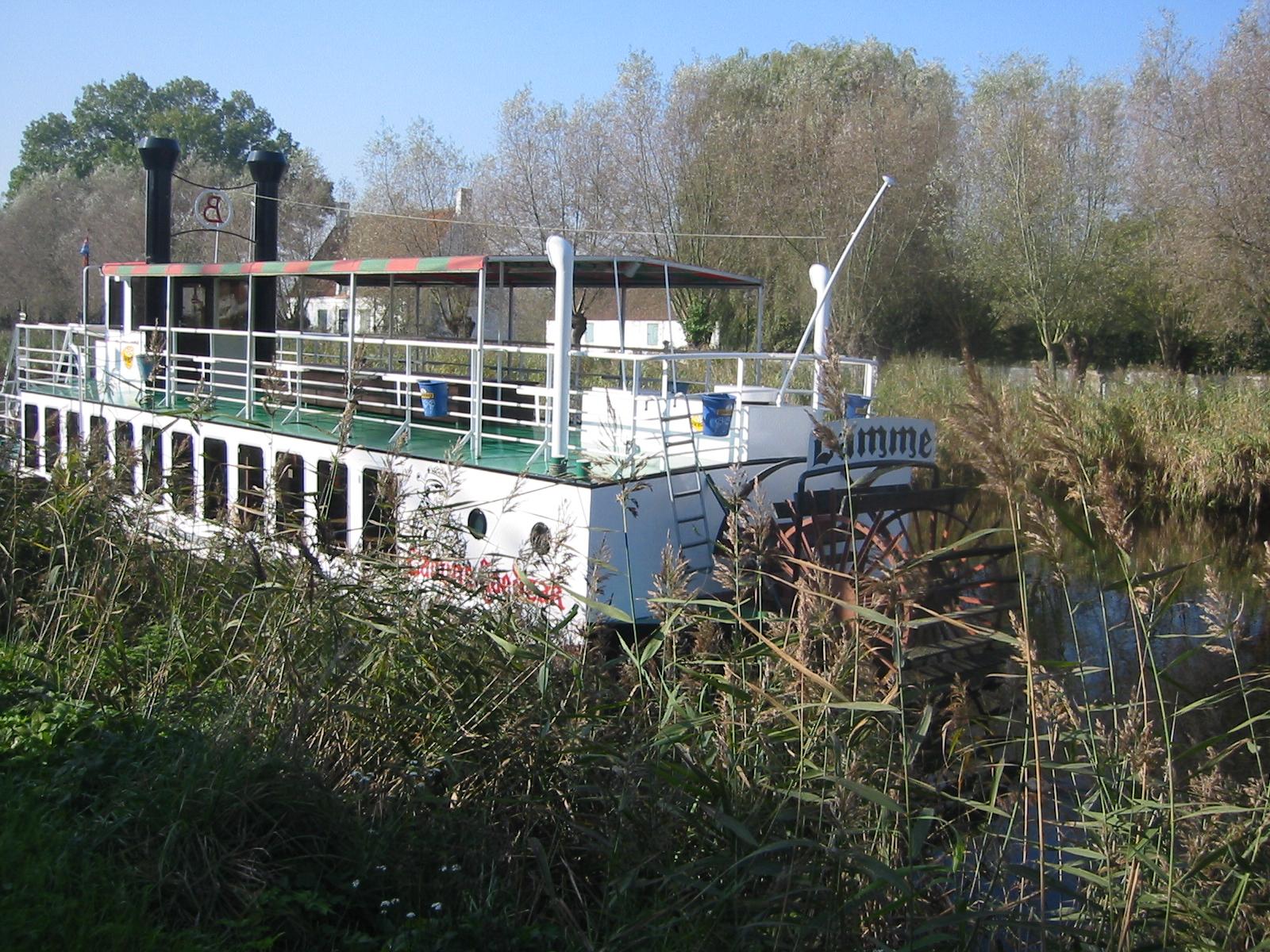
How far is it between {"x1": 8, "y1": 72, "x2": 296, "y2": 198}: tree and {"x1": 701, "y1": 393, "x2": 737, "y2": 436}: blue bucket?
212 feet

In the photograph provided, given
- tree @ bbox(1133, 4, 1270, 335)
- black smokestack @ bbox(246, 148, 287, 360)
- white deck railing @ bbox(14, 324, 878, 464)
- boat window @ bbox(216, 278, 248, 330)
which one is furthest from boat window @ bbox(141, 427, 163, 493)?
tree @ bbox(1133, 4, 1270, 335)

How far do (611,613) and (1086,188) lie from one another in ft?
88.0

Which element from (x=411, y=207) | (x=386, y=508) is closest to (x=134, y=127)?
(x=411, y=207)

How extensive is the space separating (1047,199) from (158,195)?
19.4m

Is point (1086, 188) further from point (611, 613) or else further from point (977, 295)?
point (611, 613)

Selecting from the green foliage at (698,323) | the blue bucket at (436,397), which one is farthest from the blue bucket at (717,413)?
the green foliage at (698,323)

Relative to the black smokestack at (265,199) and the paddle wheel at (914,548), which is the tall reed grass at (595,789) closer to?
the paddle wheel at (914,548)

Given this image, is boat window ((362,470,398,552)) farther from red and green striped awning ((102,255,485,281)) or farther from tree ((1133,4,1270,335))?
tree ((1133,4,1270,335))

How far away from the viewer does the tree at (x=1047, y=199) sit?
2625 centimetres

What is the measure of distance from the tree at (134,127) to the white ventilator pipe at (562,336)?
212 feet

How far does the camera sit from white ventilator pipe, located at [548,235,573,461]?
8156mm

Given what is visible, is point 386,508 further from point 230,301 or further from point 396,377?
point 230,301

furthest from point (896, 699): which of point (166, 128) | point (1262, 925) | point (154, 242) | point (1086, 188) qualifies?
point (166, 128)

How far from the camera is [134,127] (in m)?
72.1
